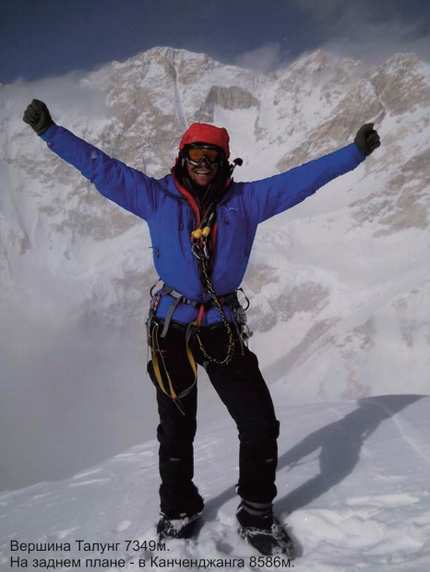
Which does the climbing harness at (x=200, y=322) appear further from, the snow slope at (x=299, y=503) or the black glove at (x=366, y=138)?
the snow slope at (x=299, y=503)

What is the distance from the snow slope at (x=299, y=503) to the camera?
305 cm

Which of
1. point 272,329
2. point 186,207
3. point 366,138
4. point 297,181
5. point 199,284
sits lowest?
point 272,329

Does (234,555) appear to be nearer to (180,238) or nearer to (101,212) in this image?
(180,238)

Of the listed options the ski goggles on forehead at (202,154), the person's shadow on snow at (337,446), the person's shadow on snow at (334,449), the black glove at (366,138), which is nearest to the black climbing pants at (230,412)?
the person's shadow on snow at (334,449)

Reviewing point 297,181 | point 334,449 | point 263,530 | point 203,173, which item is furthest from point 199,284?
point 334,449

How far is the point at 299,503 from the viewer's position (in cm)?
379

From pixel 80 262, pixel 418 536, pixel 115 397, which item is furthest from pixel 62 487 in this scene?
pixel 80 262

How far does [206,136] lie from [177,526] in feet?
10.3

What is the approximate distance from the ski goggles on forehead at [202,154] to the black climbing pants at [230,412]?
1358mm

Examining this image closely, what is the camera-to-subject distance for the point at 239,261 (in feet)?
11.9

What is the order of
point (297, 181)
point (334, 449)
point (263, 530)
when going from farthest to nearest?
point (334, 449) < point (297, 181) < point (263, 530)

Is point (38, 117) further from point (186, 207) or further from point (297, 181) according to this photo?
point (297, 181)

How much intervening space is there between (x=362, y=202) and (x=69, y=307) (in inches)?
3834

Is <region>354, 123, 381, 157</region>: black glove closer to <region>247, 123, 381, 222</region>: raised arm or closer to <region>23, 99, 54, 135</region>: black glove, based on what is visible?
<region>247, 123, 381, 222</region>: raised arm
